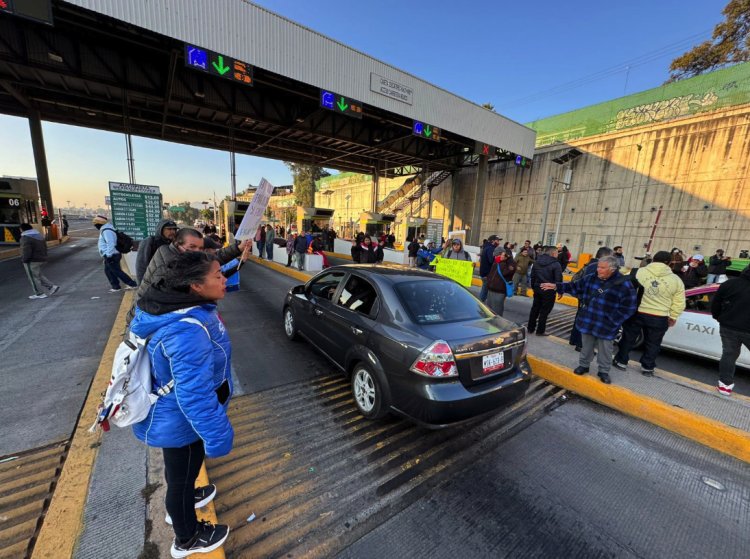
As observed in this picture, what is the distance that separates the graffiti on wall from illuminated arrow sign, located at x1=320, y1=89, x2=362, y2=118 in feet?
55.7

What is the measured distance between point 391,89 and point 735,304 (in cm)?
1585

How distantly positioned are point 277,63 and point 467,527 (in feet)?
50.5

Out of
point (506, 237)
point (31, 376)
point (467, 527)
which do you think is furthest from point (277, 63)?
point (506, 237)

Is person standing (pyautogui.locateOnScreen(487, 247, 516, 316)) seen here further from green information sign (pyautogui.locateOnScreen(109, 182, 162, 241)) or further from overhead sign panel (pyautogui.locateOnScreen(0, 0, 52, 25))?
overhead sign panel (pyautogui.locateOnScreen(0, 0, 52, 25))

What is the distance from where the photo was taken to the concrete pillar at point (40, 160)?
744 inches

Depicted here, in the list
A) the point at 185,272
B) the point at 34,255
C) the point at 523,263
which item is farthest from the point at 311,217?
the point at 185,272

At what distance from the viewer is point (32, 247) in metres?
6.58

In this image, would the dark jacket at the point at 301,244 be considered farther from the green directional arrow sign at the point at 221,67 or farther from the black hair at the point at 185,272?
the black hair at the point at 185,272

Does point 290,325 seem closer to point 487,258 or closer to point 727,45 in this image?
point 487,258

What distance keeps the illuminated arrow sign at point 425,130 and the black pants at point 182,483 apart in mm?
17645

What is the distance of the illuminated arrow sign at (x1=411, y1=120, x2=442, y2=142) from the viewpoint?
1666 centimetres

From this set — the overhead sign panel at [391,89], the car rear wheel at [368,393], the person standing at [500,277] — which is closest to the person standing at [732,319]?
the person standing at [500,277]

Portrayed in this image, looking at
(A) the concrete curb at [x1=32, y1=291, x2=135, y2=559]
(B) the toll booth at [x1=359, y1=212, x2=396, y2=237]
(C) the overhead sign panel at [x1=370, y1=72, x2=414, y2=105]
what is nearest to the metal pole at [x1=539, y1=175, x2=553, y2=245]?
(B) the toll booth at [x1=359, y1=212, x2=396, y2=237]

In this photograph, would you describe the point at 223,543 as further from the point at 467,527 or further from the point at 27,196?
the point at 27,196
